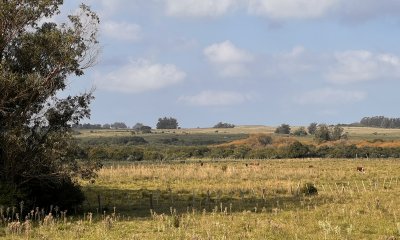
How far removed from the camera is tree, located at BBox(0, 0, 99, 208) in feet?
80.5

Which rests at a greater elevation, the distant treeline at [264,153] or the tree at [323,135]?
the tree at [323,135]

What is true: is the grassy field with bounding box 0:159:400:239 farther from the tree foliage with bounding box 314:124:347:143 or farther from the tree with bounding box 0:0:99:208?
the tree foliage with bounding box 314:124:347:143

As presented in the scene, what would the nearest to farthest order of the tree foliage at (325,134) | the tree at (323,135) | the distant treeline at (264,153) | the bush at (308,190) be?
the bush at (308,190) < the distant treeline at (264,153) < the tree at (323,135) < the tree foliage at (325,134)

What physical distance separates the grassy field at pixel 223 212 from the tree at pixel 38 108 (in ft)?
6.10

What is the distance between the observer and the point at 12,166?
2559cm

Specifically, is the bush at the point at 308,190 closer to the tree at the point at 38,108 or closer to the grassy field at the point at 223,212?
the grassy field at the point at 223,212

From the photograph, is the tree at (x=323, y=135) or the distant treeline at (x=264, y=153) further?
the tree at (x=323, y=135)

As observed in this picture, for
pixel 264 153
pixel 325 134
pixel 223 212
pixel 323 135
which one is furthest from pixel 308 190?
pixel 325 134

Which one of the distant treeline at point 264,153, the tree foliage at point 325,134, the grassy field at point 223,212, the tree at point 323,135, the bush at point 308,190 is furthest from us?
the tree foliage at point 325,134

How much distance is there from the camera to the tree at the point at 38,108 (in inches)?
966

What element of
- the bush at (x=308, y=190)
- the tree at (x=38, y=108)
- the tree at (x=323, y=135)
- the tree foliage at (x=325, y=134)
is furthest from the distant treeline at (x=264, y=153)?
the tree at (x=38, y=108)

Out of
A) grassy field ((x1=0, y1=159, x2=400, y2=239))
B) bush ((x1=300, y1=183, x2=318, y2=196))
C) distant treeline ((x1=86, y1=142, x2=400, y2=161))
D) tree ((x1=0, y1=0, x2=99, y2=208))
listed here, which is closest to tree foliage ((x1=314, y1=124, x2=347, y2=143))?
distant treeline ((x1=86, y1=142, x2=400, y2=161))

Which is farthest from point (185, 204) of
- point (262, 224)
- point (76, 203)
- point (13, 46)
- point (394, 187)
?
point (394, 187)

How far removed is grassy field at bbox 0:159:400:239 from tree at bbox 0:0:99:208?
186 cm
